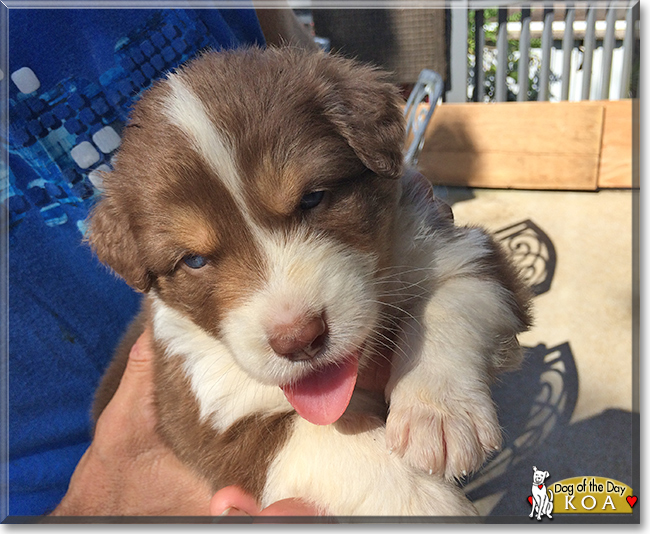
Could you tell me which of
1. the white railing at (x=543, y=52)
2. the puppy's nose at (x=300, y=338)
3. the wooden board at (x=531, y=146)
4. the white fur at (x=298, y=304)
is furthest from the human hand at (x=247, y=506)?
the white railing at (x=543, y=52)

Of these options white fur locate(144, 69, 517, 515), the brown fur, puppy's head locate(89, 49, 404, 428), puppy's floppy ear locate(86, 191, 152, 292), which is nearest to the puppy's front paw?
white fur locate(144, 69, 517, 515)

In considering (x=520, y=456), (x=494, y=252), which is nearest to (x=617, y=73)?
(x=520, y=456)

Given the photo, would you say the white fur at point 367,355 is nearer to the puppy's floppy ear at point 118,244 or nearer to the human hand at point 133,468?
the puppy's floppy ear at point 118,244

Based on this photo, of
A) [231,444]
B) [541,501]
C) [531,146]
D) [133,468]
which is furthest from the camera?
[531,146]

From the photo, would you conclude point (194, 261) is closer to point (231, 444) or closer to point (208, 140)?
point (208, 140)

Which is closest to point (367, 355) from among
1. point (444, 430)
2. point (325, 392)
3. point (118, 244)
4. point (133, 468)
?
point (325, 392)

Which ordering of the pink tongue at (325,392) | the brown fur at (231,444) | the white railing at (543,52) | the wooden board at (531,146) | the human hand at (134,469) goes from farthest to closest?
the white railing at (543,52) → the wooden board at (531,146) → the human hand at (134,469) → the brown fur at (231,444) → the pink tongue at (325,392)

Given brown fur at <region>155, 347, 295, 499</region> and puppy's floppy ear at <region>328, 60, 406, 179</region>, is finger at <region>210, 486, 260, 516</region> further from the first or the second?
puppy's floppy ear at <region>328, 60, 406, 179</region>
